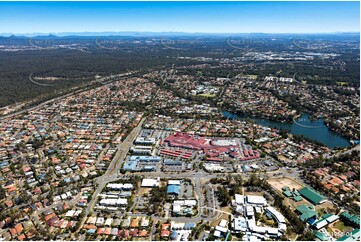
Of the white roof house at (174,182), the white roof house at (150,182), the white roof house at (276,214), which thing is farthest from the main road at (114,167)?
the white roof house at (276,214)

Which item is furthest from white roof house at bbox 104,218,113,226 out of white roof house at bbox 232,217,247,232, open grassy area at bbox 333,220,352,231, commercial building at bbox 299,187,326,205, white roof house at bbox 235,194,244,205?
open grassy area at bbox 333,220,352,231

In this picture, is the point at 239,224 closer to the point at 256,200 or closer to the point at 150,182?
the point at 256,200

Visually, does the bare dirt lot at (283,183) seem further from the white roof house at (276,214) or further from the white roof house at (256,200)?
the white roof house at (276,214)

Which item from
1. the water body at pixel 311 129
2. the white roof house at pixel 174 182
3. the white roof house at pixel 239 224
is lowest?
the water body at pixel 311 129

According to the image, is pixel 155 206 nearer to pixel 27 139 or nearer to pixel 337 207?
pixel 337 207

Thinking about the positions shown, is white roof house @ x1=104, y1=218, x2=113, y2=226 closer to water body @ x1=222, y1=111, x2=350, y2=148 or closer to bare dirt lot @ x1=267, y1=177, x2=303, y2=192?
bare dirt lot @ x1=267, y1=177, x2=303, y2=192

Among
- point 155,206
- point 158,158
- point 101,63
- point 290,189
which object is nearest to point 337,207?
point 290,189

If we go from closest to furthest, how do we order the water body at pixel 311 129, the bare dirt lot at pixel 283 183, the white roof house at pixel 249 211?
the white roof house at pixel 249 211
the bare dirt lot at pixel 283 183
the water body at pixel 311 129
